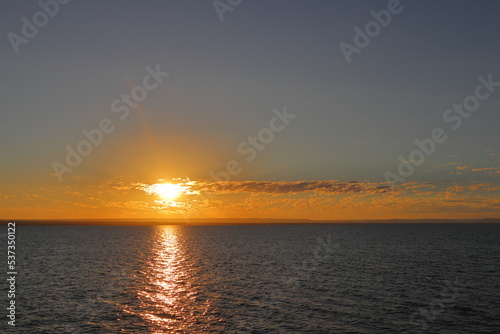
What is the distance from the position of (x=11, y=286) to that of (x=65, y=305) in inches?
622

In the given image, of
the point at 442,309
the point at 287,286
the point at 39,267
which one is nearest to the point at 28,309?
the point at 287,286

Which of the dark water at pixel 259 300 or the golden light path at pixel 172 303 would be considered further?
the golden light path at pixel 172 303

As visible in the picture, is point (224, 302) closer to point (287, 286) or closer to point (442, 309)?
point (287, 286)

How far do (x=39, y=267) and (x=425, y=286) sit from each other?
74.8m

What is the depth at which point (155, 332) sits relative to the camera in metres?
37.1

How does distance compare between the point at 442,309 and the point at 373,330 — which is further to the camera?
the point at 442,309

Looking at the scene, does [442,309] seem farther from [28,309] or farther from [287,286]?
[28,309]

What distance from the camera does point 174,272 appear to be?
77312 millimetres

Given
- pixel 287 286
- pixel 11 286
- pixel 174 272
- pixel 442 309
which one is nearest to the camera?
pixel 442 309

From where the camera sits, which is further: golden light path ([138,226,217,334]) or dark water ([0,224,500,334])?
golden light path ([138,226,217,334])

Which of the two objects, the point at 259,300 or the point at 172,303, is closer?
the point at 172,303

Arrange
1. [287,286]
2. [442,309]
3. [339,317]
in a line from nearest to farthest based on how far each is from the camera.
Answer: [339,317], [442,309], [287,286]

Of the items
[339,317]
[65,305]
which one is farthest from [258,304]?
[65,305]

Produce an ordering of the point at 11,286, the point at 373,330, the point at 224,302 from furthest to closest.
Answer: the point at 11,286
the point at 224,302
the point at 373,330
